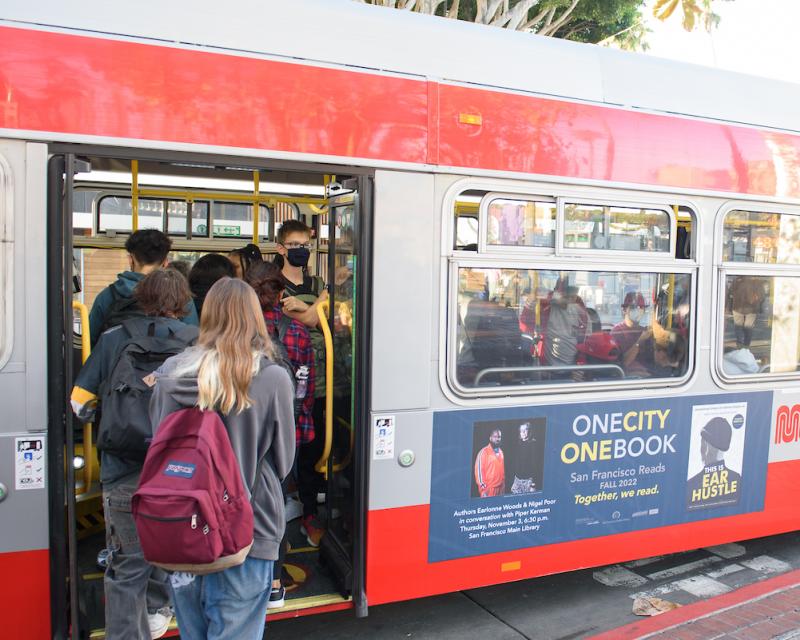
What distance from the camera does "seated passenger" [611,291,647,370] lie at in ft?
13.1

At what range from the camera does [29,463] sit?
2.84 metres

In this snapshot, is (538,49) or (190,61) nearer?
(190,61)

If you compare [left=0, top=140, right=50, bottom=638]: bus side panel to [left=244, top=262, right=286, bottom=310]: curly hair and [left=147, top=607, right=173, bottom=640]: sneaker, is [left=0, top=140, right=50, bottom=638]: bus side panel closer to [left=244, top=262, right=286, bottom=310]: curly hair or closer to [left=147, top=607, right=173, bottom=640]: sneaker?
[left=147, top=607, right=173, bottom=640]: sneaker

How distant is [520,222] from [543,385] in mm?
855

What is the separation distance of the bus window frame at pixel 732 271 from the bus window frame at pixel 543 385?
0.17m

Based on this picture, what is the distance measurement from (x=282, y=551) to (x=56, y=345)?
4.80 feet

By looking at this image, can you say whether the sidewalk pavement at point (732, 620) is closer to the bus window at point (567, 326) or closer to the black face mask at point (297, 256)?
the bus window at point (567, 326)

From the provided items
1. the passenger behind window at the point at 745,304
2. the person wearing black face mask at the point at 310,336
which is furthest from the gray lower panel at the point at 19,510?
the passenger behind window at the point at 745,304

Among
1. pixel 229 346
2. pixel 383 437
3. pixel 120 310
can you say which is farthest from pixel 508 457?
pixel 120 310

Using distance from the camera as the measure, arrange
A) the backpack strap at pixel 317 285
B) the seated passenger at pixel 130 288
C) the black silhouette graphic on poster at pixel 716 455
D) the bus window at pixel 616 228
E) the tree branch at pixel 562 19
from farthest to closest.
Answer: the tree branch at pixel 562 19 → the backpack strap at pixel 317 285 → the black silhouette graphic on poster at pixel 716 455 → the bus window at pixel 616 228 → the seated passenger at pixel 130 288

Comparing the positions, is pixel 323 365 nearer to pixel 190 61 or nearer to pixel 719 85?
pixel 190 61

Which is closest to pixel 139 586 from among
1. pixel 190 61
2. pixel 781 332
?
pixel 190 61

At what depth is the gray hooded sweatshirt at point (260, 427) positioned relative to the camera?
97.1 inches

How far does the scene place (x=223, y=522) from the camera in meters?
2.35
